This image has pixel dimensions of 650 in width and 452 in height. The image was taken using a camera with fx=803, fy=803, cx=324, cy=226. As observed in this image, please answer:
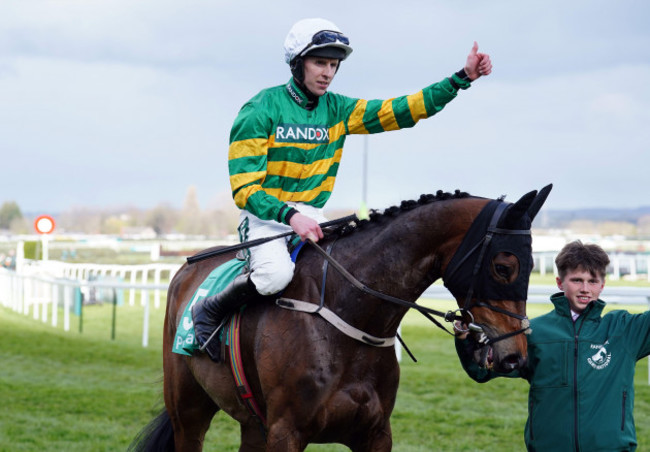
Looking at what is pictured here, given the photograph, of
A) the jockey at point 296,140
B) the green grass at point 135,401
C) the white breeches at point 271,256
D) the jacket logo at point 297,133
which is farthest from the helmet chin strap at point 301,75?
the green grass at point 135,401

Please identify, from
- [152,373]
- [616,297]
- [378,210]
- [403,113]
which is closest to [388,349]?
[378,210]

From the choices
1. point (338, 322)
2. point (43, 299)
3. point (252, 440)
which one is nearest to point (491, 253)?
point (338, 322)

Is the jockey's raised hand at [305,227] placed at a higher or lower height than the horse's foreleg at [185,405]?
higher

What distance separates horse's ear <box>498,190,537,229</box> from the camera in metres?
2.49

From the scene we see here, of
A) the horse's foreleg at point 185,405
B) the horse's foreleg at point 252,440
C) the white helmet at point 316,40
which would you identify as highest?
the white helmet at point 316,40

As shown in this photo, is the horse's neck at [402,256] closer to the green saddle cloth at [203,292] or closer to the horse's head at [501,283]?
the horse's head at [501,283]

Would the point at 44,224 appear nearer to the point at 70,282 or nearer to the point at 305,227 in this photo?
the point at 70,282

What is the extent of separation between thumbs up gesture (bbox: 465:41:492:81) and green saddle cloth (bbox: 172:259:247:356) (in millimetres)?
1167

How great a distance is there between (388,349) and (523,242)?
2.18 feet

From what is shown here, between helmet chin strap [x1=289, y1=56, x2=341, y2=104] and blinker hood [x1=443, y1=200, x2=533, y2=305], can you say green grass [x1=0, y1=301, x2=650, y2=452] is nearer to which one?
helmet chin strap [x1=289, y1=56, x2=341, y2=104]

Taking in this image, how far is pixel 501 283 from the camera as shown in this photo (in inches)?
99.5

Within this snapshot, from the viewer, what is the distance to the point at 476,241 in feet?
8.52

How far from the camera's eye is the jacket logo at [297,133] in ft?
9.96

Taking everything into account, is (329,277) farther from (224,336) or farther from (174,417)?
(174,417)
